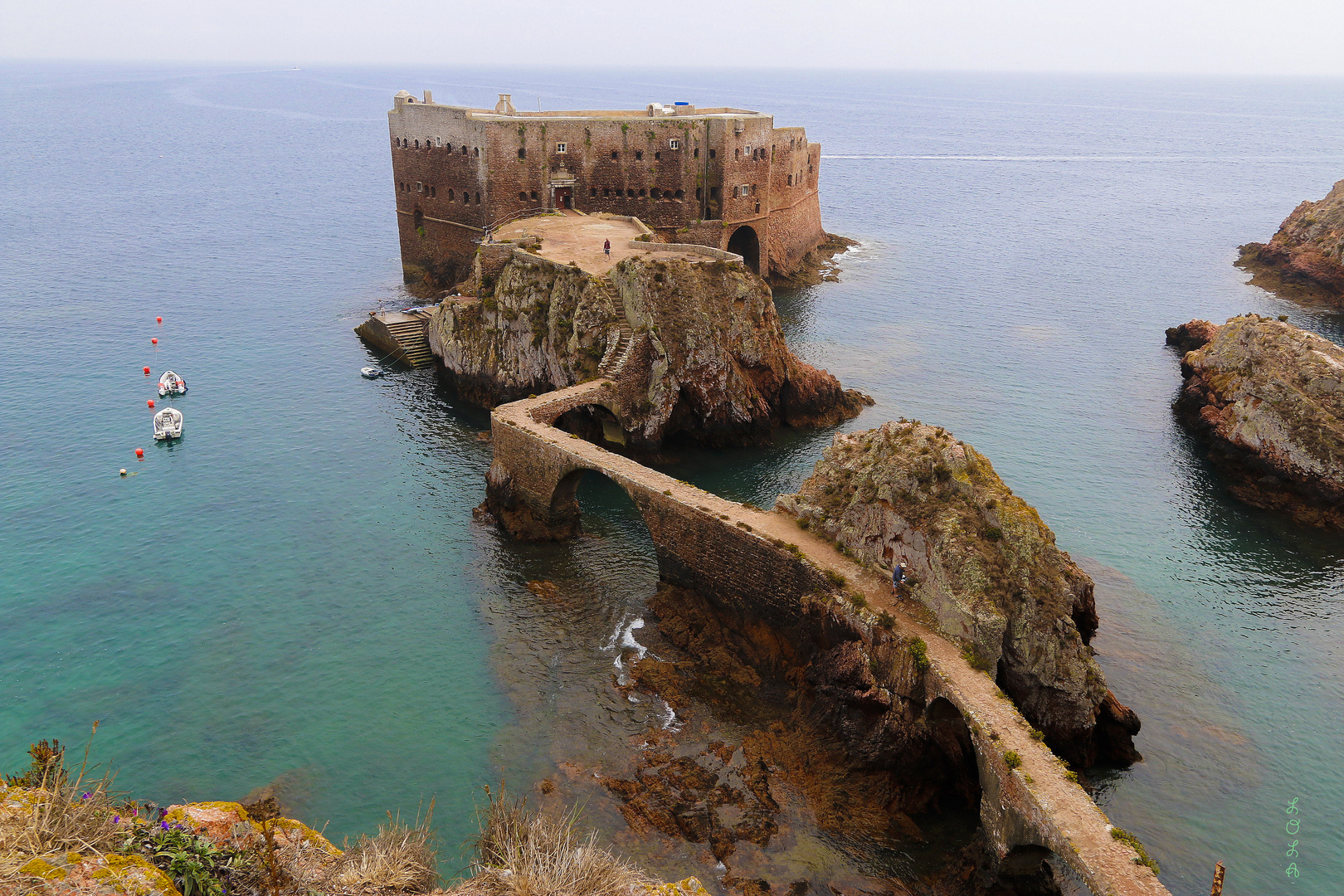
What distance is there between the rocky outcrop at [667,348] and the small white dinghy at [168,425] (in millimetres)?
18428

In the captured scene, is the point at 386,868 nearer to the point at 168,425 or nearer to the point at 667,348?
the point at 667,348

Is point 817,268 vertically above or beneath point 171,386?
above

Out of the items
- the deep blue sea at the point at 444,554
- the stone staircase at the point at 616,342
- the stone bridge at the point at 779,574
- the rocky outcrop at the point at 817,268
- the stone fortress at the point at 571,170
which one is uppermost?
the stone fortress at the point at 571,170

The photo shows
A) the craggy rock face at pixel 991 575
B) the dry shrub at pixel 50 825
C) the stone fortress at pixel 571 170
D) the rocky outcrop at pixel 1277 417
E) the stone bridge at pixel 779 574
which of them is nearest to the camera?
the dry shrub at pixel 50 825

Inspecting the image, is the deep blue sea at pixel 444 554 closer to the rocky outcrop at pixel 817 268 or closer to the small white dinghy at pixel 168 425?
the small white dinghy at pixel 168 425

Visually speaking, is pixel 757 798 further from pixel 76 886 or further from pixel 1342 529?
pixel 1342 529

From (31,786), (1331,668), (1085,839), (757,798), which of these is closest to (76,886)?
(31,786)

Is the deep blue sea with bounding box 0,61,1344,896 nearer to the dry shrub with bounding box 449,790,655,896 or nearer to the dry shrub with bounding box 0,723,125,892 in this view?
the dry shrub with bounding box 449,790,655,896

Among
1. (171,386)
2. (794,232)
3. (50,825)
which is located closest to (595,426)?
(171,386)

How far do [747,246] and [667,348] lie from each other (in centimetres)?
3299

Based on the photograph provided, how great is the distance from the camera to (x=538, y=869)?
17359mm

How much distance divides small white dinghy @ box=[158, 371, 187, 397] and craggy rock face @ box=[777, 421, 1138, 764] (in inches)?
1876

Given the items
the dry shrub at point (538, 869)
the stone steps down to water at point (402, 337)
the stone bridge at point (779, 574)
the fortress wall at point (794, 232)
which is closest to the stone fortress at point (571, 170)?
the fortress wall at point (794, 232)

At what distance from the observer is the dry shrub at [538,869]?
55.2ft
